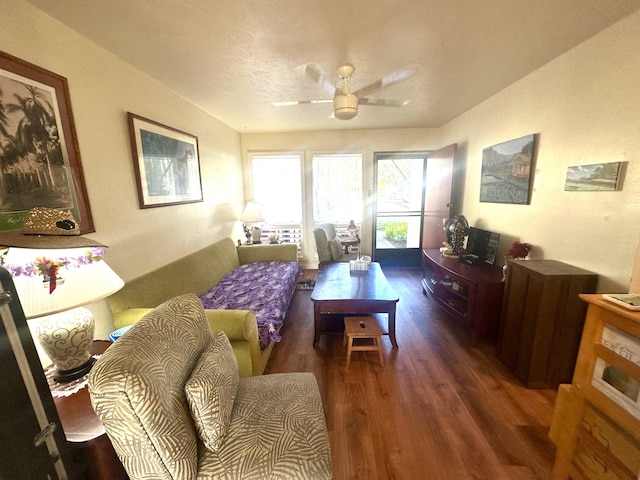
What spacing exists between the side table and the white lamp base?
132 mm

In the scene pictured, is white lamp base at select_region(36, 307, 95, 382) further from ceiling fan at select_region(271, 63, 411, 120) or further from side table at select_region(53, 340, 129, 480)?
ceiling fan at select_region(271, 63, 411, 120)

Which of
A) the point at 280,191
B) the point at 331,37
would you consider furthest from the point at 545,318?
the point at 280,191

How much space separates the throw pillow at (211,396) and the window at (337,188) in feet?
11.3

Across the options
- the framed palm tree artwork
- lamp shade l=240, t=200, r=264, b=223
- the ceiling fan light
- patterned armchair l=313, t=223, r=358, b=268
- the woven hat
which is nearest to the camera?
the woven hat

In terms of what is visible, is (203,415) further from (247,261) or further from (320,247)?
(247,261)

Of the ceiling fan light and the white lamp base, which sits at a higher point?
the ceiling fan light

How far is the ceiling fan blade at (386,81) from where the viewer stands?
2.07 m

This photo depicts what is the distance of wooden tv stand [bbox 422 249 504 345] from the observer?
2188 millimetres

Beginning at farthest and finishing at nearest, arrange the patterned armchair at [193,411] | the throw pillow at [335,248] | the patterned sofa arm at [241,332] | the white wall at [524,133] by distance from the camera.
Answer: the throw pillow at [335,248] < the patterned sofa arm at [241,332] < the white wall at [524,133] < the patterned armchair at [193,411]

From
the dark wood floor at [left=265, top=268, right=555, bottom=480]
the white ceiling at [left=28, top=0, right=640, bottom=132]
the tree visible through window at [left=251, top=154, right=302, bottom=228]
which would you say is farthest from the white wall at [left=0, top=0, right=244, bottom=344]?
the tree visible through window at [left=251, top=154, right=302, bottom=228]

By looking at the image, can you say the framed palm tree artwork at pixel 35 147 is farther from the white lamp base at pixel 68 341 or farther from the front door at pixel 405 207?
the front door at pixel 405 207

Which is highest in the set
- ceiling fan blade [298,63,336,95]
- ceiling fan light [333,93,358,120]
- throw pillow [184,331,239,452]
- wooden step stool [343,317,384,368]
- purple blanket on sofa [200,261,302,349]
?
ceiling fan blade [298,63,336,95]

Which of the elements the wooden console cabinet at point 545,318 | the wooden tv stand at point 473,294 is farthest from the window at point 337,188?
the wooden console cabinet at point 545,318

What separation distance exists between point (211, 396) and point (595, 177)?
102 inches
